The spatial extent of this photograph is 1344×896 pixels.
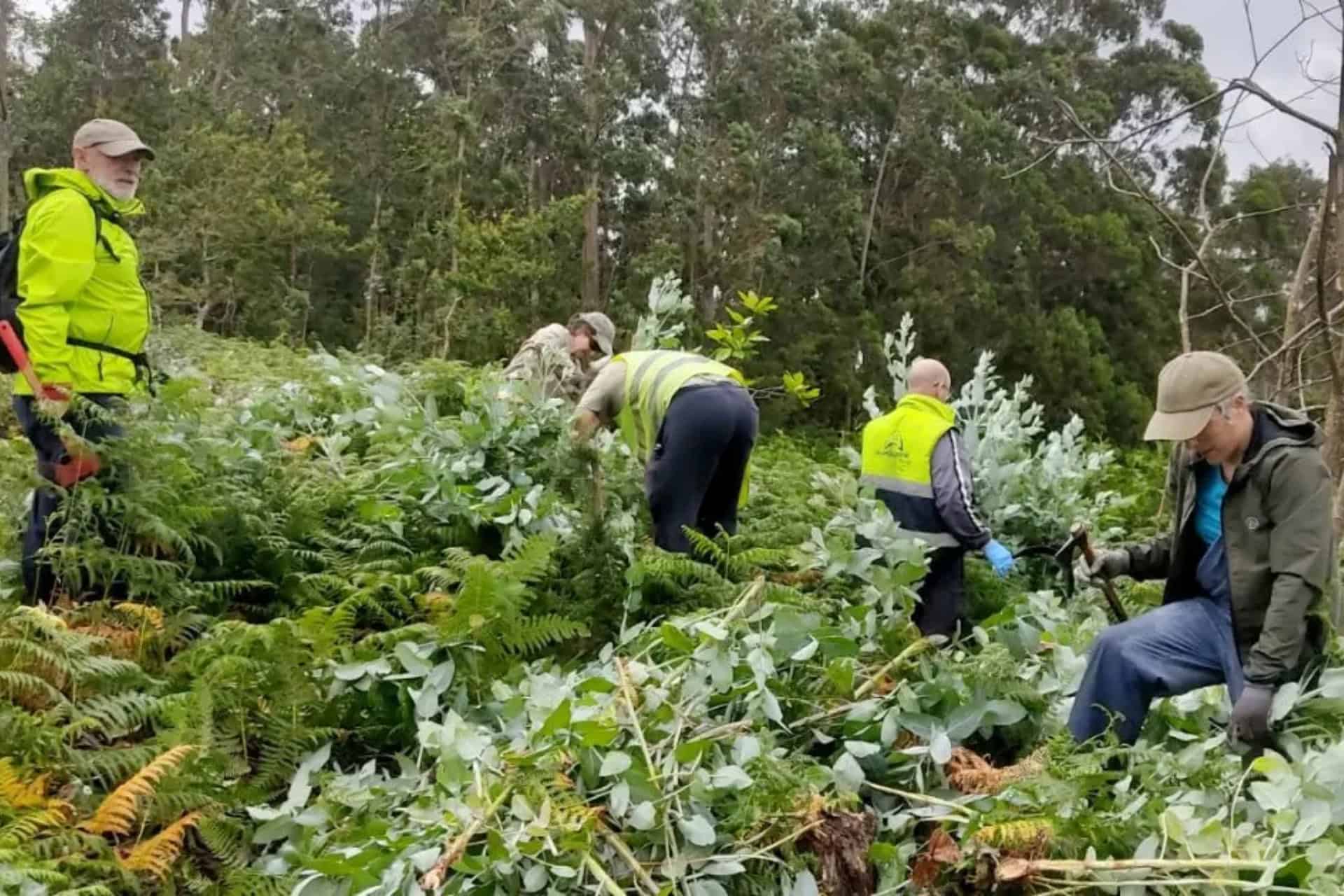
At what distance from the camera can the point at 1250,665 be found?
3139 millimetres

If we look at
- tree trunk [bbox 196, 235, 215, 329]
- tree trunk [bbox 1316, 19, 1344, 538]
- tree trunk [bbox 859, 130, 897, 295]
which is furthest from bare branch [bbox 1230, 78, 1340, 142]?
tree trunk [bbox 859, 130, 897, 295]

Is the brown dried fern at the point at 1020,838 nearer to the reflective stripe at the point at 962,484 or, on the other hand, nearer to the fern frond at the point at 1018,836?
the fern frond at the point at 1018,836

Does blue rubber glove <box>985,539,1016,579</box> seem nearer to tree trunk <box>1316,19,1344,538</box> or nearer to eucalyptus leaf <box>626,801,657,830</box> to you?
tree trunk <box>1316,19,1344,538</box>

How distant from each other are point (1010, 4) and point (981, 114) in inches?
222

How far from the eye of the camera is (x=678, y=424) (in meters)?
4.80

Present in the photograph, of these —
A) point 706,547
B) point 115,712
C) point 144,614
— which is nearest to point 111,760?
point 115,712

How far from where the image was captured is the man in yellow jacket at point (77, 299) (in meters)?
4.08

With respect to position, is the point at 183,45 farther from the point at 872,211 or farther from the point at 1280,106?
the point at 1280,106

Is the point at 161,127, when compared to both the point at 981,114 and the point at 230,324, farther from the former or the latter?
the point at 981,114

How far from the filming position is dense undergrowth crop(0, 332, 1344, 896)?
2754 millimetres

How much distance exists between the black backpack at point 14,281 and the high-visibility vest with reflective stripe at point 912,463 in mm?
3211

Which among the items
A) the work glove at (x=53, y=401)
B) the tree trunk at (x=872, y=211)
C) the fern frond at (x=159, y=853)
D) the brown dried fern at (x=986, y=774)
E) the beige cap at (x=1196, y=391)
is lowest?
the fern frond at (x=159, y=853)

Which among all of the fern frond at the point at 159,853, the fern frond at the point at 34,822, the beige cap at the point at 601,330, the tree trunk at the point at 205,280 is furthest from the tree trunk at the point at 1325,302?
the tree trunk at the point at 205,280

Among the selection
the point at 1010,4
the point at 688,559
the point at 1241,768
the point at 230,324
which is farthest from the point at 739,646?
the point at 1010,4
